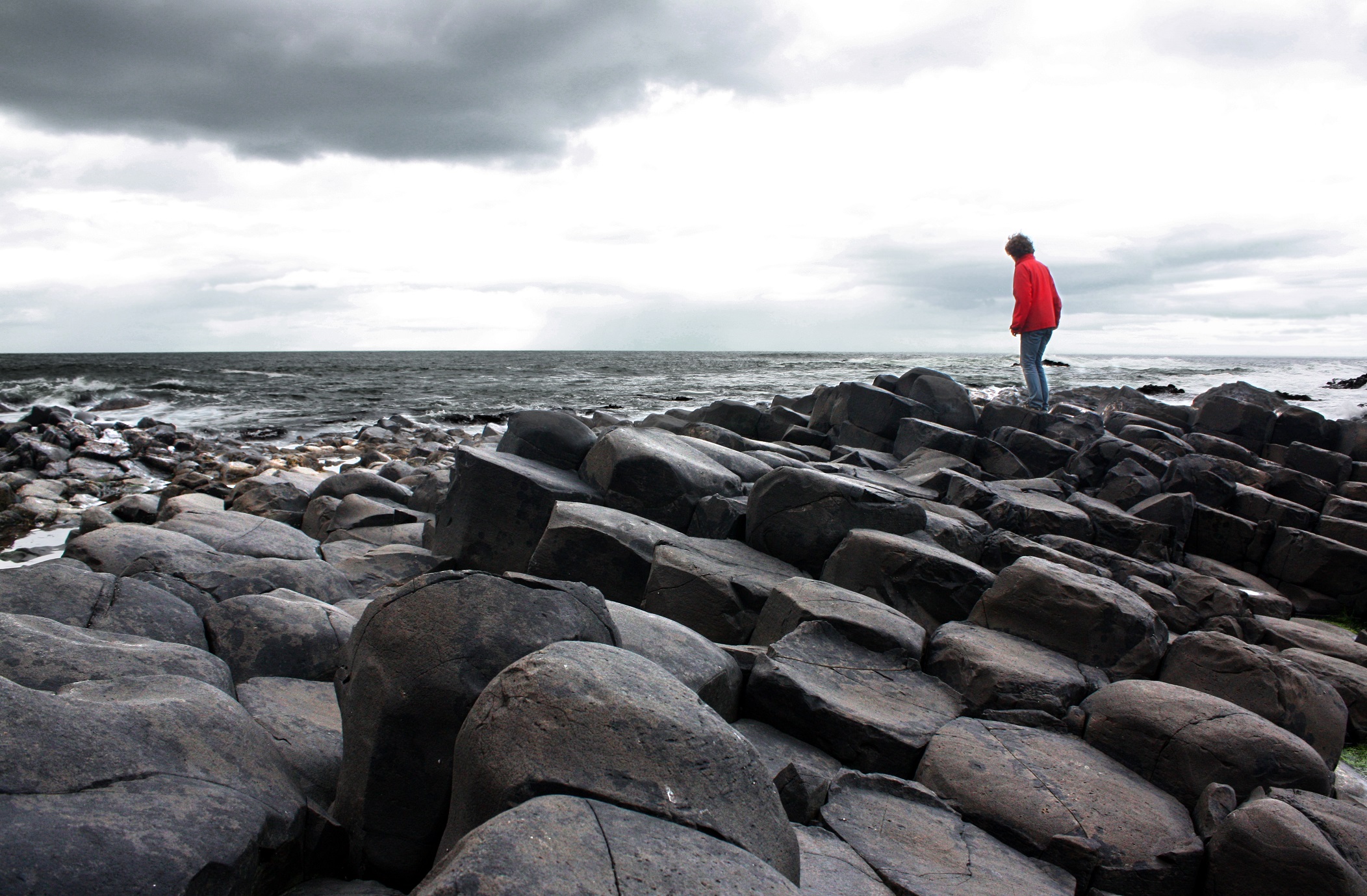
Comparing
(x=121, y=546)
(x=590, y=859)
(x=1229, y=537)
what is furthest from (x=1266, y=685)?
(x=121, y=546)

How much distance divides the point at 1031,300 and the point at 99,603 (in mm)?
11063

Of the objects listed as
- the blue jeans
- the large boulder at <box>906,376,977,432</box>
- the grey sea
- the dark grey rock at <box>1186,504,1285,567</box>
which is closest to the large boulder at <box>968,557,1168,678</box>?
the dark grey rock at <box>1186,504,1285,567</box>

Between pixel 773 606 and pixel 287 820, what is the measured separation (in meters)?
2.58

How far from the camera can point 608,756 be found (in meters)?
2.07

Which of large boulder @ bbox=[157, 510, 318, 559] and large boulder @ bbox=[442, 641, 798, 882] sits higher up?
large boulder @ bbox=[442, 641, 798, 882]

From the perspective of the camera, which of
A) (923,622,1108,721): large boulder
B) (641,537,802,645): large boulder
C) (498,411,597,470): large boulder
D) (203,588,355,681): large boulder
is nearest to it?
(203,588,355,681): large boulder

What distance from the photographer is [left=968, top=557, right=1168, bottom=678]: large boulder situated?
14.2 ft

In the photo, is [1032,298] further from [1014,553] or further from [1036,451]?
[1014,553]

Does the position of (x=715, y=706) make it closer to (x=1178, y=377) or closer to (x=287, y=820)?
(x=287, y=820)

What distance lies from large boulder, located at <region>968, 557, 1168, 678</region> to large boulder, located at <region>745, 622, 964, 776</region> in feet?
2.58

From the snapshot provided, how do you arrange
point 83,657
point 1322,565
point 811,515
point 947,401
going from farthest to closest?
1. point 947,401
2. point 1322,565
3. point 811,515
4. point 83,657

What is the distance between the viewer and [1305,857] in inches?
111

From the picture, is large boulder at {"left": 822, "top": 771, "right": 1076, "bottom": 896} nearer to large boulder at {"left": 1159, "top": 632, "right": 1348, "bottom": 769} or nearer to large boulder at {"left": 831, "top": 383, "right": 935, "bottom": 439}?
large boulder at {"left": 1159, "top": 632, "right": 1348, "bottom": 769}

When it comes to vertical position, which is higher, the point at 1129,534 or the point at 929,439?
the point at 929,439
